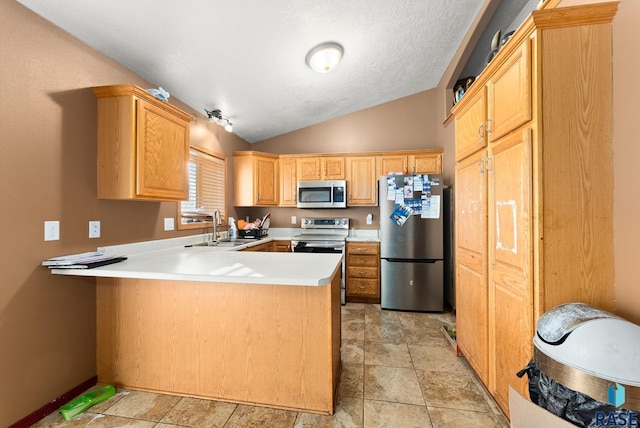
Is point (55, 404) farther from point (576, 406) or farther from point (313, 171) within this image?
point (313, 171)

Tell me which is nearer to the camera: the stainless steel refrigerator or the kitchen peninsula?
the kitchen peninsula

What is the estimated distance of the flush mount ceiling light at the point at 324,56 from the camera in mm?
2365

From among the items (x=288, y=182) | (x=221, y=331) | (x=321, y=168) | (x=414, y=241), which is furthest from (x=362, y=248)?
(x=221, y=331)

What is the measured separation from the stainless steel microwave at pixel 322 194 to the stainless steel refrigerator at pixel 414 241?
70cm

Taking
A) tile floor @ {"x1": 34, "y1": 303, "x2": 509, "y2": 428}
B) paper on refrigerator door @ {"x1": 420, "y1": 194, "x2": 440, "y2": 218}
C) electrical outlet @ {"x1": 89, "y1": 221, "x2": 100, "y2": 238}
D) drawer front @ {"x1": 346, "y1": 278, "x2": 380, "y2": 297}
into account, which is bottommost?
tile floor @ {"x1": 34, "y1": 303, "x2": 509, "y2": 428}

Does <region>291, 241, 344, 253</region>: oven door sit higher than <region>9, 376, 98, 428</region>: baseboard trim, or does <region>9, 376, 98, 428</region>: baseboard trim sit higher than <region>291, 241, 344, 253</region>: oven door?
<region>291, 241, 344, 253</region>: oven door

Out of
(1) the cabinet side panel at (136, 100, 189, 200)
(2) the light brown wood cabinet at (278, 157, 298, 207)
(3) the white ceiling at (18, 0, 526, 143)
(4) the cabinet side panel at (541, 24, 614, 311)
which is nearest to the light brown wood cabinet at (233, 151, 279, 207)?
(2) the light brown wood cabinet at (278, 157, 298, 207)

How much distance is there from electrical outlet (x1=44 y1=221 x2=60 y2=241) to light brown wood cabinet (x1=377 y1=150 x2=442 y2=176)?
11.3 feet

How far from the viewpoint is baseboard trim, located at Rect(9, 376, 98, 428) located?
4.80 ft

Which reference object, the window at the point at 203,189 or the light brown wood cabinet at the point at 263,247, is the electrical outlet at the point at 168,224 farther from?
the light brown wood cabinet at the point at 263,247

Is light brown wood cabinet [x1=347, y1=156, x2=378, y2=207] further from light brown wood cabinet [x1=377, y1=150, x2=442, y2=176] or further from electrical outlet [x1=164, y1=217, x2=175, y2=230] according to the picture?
electrical outlet [x1=164, y1=217, x2=175, y2=230]

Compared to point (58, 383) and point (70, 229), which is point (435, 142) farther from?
point (58, 383)

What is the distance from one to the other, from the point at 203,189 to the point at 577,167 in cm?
336

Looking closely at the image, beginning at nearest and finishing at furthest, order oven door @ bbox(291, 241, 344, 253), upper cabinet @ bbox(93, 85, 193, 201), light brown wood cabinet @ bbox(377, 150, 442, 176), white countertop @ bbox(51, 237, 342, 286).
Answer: white countertop @ bbox(51, 237, 342, 286), upper cabinet @ bbox(93, 85, 193, 201), oven door @ bbox(291, 241, 344, 253), light brown wood cabinet @ bbox(377, 150, 442, 176)
